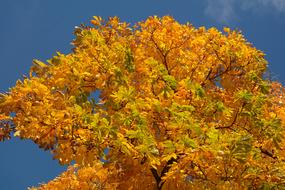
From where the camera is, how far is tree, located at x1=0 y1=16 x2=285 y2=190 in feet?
33.9

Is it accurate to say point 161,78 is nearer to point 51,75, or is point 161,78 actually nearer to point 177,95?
point 177,95

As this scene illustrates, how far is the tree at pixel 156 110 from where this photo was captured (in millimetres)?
10336

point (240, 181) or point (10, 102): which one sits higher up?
point (10, 102)

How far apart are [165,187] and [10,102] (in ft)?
16.3

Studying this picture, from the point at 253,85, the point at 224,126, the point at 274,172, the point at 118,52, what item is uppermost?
the point at 118,52

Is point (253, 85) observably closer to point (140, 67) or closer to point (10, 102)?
point (140, 67)

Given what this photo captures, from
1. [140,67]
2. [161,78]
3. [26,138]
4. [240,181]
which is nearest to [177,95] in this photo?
[161,78]

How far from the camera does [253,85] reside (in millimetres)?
14789

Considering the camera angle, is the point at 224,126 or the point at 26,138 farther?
the point at 224,126

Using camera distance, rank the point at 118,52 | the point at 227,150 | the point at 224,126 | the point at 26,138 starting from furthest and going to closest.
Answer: the point at 224,126 → the point at 118,52 → the point at 26,138 → the point at 227,150

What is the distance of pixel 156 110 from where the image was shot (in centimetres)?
1188

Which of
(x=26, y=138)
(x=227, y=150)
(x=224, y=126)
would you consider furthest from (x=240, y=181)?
(x=26, y=138)

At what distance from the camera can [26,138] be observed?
1123 centimetres

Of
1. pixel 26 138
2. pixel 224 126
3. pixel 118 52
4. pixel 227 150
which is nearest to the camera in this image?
pixel 227 150
